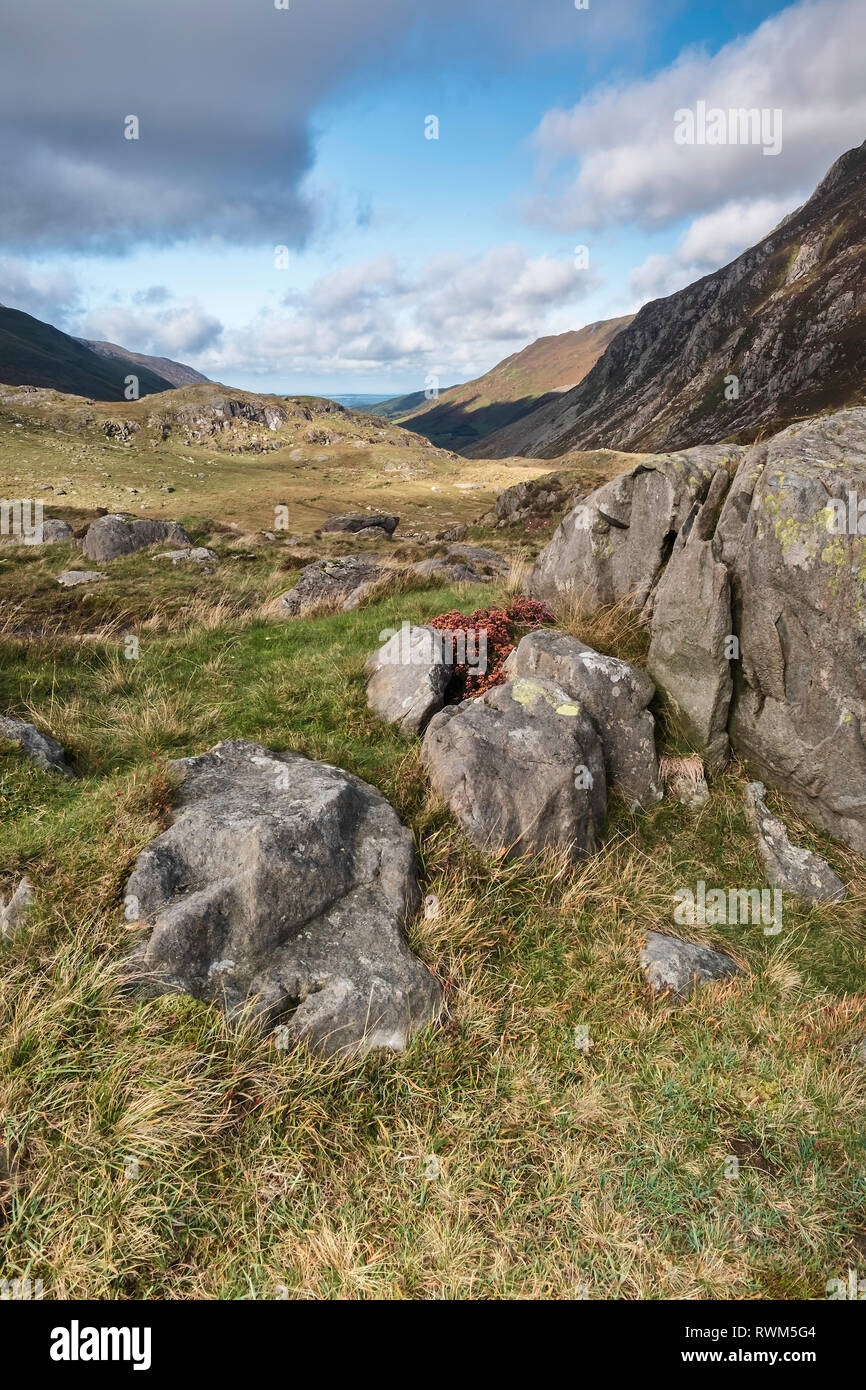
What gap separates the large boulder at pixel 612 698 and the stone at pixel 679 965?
2548 millimetres

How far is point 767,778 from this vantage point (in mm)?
9836

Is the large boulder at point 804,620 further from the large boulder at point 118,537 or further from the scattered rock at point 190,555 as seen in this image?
the large boulder at point 118,537

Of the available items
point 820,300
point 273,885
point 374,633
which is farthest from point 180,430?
point 820,300

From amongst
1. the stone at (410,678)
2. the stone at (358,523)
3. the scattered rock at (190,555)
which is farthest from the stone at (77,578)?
the stone at (358,523)

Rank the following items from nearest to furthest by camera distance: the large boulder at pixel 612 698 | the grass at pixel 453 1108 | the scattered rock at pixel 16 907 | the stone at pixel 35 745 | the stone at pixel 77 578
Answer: the grass at pixel 453 1108
the scattered rock at pixel 16 907
the stone at pixel 35 745
the large boulder at pixel 612 698
the stone at pixel 77 578

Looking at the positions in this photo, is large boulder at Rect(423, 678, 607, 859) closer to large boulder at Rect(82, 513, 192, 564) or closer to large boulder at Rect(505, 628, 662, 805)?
large boulder at Rect(505, 628, 662, 805)

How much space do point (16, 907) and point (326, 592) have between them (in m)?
13.7

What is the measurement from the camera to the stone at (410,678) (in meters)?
10.0

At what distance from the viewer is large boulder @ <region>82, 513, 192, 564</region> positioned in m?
29.9

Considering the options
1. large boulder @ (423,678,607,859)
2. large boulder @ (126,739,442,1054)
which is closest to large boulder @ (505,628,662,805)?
large boulder @ (423,678,607,859)

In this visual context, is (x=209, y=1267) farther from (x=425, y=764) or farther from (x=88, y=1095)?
(x=425, y=764)

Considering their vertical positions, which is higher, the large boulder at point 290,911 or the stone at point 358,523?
the stone at point 358,523
